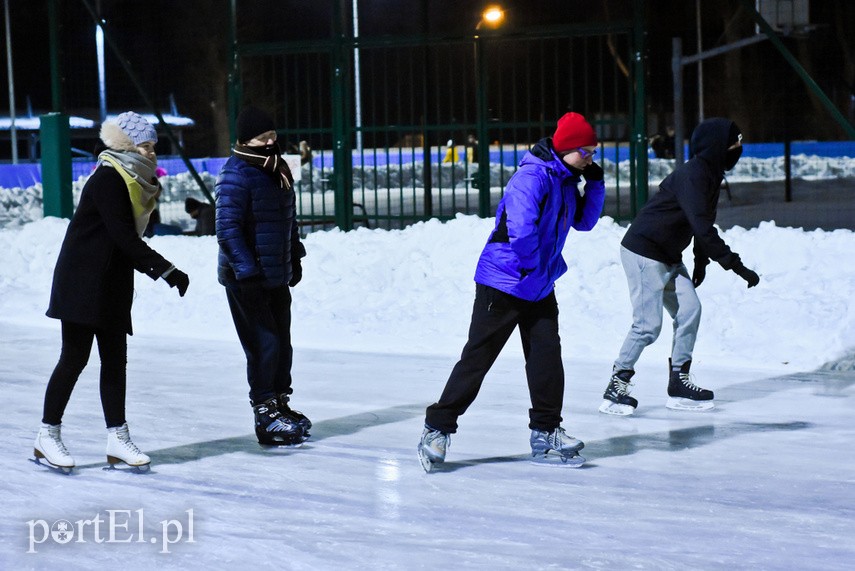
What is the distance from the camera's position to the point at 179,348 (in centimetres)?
1032

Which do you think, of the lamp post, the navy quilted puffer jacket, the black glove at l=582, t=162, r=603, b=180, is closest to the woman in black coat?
the navy quilted puffer jacket

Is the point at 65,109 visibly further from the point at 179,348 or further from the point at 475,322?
the point at 475,322

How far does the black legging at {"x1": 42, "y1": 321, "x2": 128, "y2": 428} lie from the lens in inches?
246

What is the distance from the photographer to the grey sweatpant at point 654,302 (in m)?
7.58

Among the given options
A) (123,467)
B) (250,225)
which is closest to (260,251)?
(250,225)

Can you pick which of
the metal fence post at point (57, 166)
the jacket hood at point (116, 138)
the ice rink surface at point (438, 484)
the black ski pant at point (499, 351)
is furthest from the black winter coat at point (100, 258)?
the metal fence post at point (57, 166)

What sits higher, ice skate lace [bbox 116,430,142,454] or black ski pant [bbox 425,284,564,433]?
black ski pant [bbox 425,284,564,433]

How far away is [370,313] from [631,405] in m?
4.22

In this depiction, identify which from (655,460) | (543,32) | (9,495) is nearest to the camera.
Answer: (9,495)

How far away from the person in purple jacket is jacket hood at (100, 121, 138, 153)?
65.8 inches

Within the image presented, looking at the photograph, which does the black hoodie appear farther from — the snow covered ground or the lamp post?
the lamp post

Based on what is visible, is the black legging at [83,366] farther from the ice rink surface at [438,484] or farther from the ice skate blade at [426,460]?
the ice skate blade at [426,460]

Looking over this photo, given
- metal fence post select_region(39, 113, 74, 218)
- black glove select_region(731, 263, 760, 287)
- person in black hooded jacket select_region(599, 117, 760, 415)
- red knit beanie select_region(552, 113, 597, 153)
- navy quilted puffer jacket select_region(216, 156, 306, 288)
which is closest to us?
red knit beanie select_region(552, 113, 597, 153)

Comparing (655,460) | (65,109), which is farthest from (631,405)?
(65,109)
